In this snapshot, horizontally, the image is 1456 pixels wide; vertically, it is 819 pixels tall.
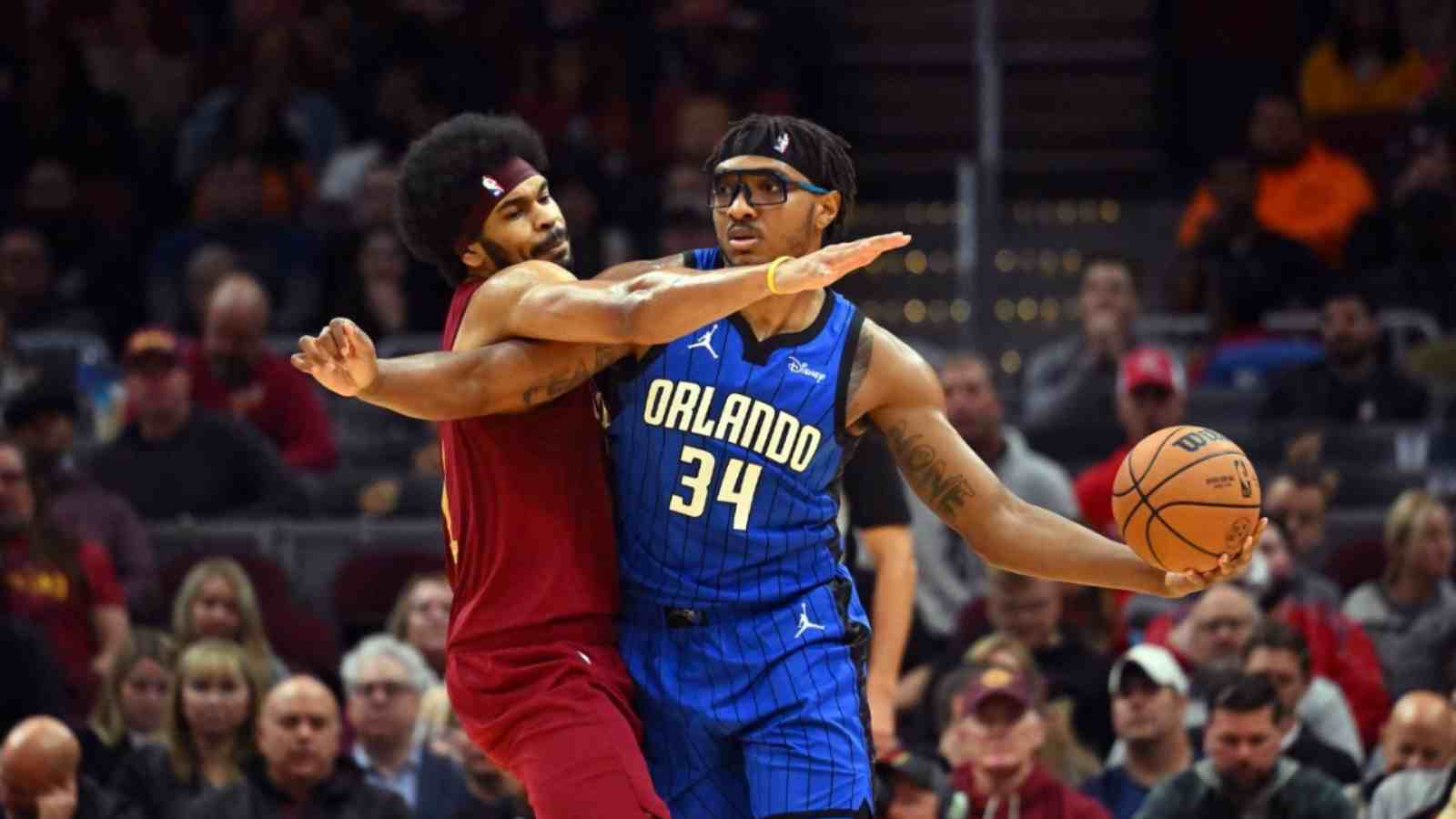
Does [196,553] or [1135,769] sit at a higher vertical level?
[196,553]

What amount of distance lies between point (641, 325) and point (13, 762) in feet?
13.2

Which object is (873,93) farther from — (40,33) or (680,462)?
(680,462)

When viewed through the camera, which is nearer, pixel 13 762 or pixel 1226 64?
pixel 13 762

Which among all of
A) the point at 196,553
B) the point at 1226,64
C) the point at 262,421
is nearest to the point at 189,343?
the point at 262,421

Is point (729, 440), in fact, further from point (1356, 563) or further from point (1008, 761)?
point (1356, 563)

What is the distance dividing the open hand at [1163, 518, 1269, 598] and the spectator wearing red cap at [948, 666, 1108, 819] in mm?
3108

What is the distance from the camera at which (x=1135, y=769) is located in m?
9.28

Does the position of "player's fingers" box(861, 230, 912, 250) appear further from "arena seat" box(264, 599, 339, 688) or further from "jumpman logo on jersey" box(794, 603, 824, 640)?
"arena seat" box(264, 599, 339, 688)

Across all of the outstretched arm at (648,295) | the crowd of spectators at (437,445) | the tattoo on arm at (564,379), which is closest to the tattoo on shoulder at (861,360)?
the outstretched arm at (648,295)

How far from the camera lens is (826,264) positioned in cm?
513

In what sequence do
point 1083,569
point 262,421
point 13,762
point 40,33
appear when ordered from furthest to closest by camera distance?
point 40,33 → point 262,421 → point 13,762 → point 1083,569

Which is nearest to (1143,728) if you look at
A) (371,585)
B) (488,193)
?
(371,585)

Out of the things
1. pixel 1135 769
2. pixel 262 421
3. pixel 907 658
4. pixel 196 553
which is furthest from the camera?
pixel 262 421

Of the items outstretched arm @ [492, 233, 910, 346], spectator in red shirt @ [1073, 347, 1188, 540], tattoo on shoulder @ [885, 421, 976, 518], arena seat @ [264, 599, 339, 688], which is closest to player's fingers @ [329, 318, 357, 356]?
outstretched arm @ [492, 233, 910, 346]
